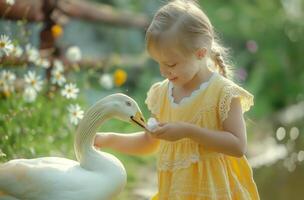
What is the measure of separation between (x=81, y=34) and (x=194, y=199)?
6661 mm

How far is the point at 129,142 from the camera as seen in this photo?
352 centimetres

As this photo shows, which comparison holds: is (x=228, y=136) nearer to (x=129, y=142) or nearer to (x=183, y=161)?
(x=183, y=161)

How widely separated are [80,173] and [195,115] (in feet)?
1.87

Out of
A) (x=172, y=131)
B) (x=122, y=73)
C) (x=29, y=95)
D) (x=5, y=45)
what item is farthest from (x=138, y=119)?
(x=122, y=73)

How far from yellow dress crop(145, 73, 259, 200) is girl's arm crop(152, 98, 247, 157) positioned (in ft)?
0.13

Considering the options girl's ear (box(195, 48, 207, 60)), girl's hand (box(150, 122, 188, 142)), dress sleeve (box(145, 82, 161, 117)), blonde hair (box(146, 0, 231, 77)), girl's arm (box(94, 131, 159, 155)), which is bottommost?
girl's arm (box(94, 131, 159, 155))

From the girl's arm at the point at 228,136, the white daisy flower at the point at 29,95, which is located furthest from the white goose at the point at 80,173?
the white daisy flower at the point at 29,95

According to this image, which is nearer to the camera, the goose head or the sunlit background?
the goose head

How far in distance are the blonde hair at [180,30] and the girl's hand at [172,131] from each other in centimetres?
31

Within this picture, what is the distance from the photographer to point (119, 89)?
26.7ft

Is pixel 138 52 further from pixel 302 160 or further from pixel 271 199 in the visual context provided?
pixel 271 199

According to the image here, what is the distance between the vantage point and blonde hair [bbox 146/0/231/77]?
307cm

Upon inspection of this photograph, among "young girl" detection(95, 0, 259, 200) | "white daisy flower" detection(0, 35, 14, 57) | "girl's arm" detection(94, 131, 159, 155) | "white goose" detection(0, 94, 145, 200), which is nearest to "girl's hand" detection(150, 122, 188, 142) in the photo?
"young girl" detection(95, 0, 259, 200)

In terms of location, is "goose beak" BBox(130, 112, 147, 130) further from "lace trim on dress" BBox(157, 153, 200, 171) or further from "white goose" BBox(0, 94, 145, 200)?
"lace trim on dress" BBox(157, 153, 200, 171)
